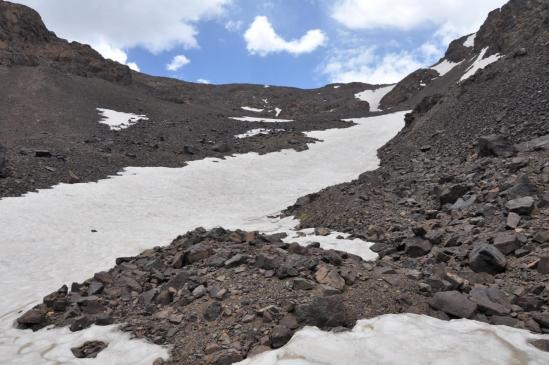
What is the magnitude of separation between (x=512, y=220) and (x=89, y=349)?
9.59 m

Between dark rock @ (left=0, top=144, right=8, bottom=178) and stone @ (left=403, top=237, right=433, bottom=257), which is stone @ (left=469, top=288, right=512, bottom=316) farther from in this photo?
dark rock @ (left=0, top=144, right=8, bottom=178)

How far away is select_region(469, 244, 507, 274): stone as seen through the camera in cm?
830

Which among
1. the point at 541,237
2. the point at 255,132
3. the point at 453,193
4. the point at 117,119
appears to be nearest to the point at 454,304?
the point at 541,237

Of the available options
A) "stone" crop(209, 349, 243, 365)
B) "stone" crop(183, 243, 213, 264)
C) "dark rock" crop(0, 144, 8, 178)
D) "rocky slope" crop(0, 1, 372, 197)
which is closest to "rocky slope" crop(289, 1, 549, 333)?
"stone" crop(209, 349, 243, 365)

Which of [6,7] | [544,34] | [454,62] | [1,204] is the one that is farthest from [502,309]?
[454,62]

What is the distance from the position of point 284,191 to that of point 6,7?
56.4m

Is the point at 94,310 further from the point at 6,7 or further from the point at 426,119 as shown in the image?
the point at 6,7

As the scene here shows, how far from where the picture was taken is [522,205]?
1004 cm

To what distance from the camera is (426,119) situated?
1117 inches

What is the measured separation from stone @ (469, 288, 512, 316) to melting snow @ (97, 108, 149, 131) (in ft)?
118

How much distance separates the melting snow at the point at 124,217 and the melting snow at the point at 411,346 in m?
2.42

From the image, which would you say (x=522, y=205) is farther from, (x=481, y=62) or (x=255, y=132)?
(x=481, y=62)

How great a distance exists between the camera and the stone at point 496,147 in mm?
14500

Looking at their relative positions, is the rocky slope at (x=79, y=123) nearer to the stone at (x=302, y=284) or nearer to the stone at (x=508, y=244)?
the stone at (x=302, y=284)
